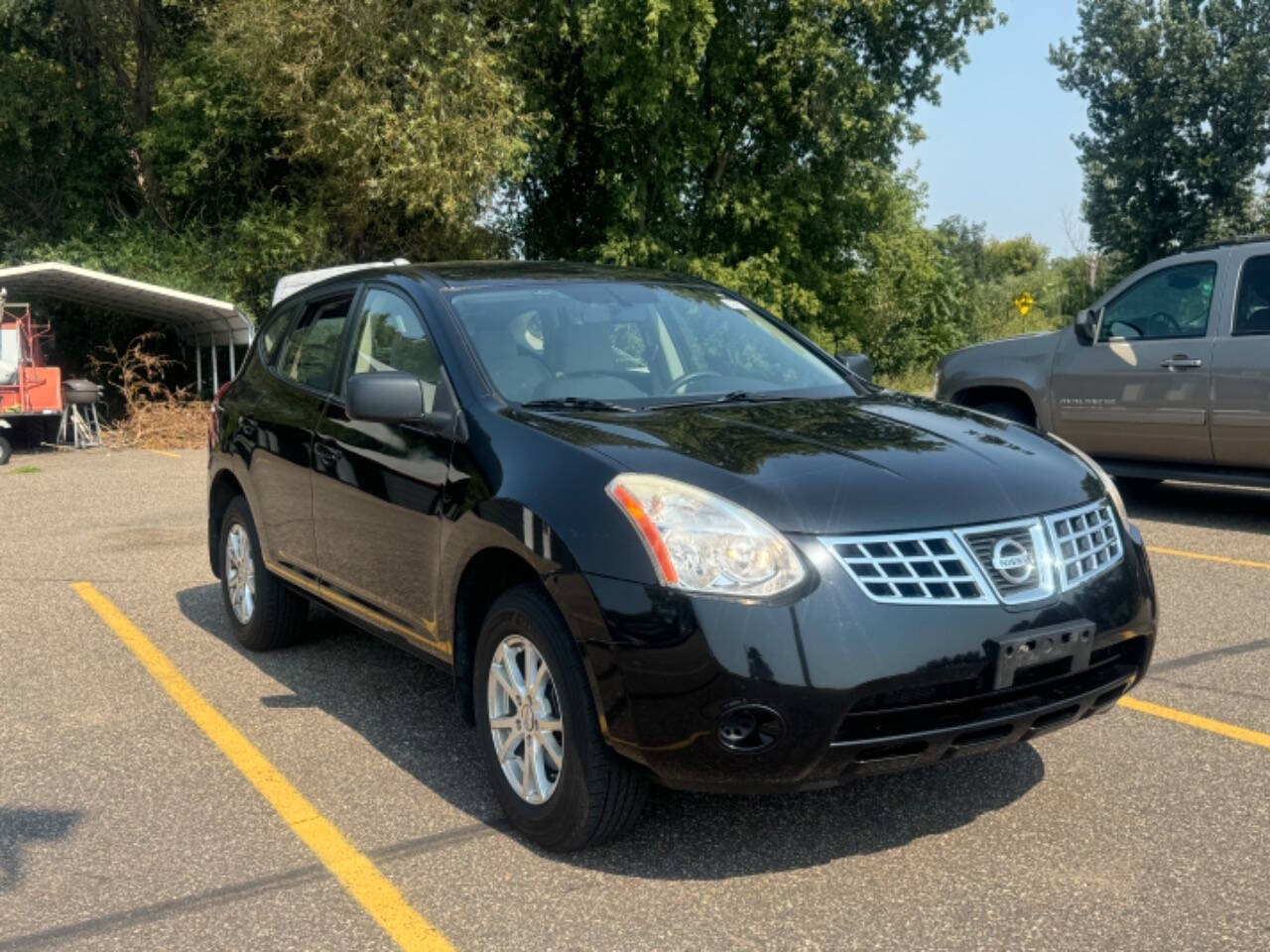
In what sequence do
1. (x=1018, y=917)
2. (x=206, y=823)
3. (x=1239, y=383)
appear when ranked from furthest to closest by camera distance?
(x=1239, y=383) → (x=206, y=823) → (x=1018, y=917)

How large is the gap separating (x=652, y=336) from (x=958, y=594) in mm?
1849

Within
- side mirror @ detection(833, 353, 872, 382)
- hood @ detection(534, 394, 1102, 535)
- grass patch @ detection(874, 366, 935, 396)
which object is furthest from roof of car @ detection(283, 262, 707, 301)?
grass patch @ detection(874, 366, 935, 396)

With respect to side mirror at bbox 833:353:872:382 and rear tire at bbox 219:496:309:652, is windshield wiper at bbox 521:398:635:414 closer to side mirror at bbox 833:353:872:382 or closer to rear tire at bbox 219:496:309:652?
side mirror at bbox 833:353:872:382

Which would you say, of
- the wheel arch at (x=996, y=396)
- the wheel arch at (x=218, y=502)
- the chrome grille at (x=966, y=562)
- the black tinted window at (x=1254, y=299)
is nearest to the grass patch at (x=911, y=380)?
the wheel arch at (x=996, y=396)

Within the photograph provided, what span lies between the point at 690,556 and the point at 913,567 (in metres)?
0.56

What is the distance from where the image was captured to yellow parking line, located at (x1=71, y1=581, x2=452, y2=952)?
Result: 327 centimetres

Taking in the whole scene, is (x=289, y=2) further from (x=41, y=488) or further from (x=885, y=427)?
(x=885, y=427)

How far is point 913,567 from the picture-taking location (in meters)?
3.31

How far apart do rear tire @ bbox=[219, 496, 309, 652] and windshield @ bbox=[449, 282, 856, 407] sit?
180 cm

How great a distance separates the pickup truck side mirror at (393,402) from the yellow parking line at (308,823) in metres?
1.24

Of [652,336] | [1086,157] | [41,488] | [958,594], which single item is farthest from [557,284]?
[1086,157]

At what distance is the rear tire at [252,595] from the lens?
19.2 ft

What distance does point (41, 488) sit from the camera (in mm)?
13703

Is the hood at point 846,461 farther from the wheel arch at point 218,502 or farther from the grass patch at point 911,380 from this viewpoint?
the grass patch at point 911,380
